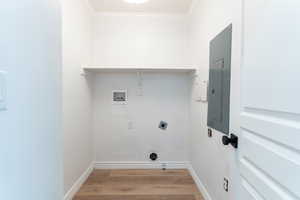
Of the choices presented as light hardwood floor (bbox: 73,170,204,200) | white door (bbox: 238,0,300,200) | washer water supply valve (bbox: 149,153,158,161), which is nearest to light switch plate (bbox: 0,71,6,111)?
white door (bbox: 238,0,300,200)

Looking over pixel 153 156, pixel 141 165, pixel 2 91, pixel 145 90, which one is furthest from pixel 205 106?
pixel 2 91

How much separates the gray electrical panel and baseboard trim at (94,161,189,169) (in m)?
1.59

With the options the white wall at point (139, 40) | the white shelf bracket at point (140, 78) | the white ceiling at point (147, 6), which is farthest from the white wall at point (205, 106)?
the white shelf bracket at point (140, 78)

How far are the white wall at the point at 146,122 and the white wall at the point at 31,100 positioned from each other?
2388 millimetres

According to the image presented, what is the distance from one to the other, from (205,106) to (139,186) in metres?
1.36

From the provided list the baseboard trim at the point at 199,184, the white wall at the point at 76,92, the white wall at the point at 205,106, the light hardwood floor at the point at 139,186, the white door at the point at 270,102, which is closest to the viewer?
the white door at the point at 270,102

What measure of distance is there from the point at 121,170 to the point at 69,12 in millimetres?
2378

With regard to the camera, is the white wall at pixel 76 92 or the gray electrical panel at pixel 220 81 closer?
the gray electrical panel at pixel 220 81

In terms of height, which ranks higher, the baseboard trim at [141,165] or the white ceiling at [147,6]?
the white ceiling at [147,6]

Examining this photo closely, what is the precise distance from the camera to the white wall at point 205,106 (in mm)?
1211

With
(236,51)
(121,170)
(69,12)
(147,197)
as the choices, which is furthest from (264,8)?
(121,170)

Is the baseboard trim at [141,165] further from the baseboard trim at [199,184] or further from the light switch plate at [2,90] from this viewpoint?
the light switch plate at [2,90]

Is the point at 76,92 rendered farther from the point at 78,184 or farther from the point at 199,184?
the point at 199,184

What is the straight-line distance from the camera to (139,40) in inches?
144
